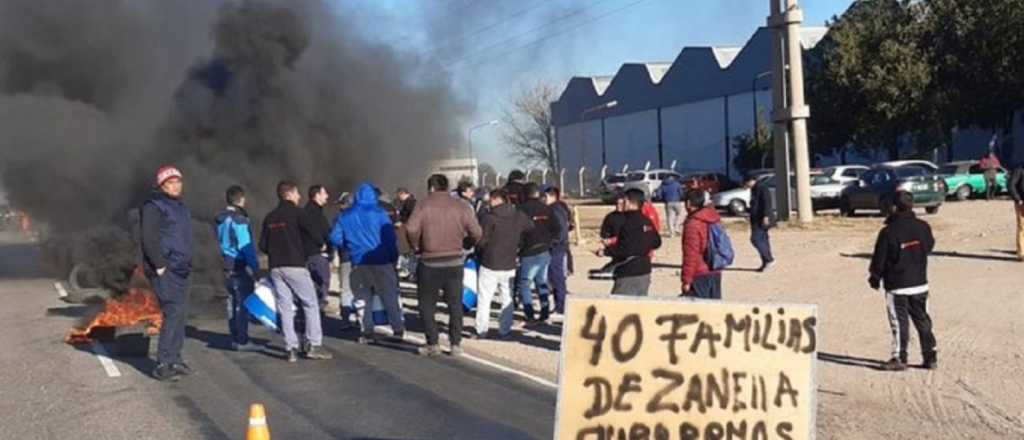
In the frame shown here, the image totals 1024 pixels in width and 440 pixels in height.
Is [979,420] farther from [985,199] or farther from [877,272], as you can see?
[985,199]

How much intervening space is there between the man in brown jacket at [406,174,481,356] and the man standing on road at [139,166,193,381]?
6.62 ft

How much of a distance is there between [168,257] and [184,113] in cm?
1333

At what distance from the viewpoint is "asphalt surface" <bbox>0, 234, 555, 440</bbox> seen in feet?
25.8

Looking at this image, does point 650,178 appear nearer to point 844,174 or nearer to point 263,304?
point 844,174

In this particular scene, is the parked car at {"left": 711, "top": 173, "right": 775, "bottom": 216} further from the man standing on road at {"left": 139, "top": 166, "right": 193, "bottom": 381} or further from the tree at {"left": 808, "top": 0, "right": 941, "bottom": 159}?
the man standing on road at {"left": 139, "top": 166, "right": 193, "bottom": 381}

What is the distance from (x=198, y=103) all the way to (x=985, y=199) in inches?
976

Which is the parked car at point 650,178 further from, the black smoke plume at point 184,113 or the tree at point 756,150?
the black smoke plume at point 184,113

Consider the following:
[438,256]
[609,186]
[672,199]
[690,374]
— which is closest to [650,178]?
[609,186]

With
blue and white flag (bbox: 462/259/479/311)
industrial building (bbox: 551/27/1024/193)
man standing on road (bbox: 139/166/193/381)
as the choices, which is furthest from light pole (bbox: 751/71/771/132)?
man standing on road (bbox: 139/166/193/381)

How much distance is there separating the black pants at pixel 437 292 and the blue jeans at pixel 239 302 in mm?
1886

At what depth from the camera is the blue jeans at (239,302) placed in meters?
11.8

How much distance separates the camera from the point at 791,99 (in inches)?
1107

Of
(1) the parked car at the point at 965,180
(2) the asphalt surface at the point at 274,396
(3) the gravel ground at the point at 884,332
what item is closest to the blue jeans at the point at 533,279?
(3) the gravel ground at the point at 884,332

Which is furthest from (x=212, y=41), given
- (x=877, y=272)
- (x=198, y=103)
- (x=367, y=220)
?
(x=877, y=272)
